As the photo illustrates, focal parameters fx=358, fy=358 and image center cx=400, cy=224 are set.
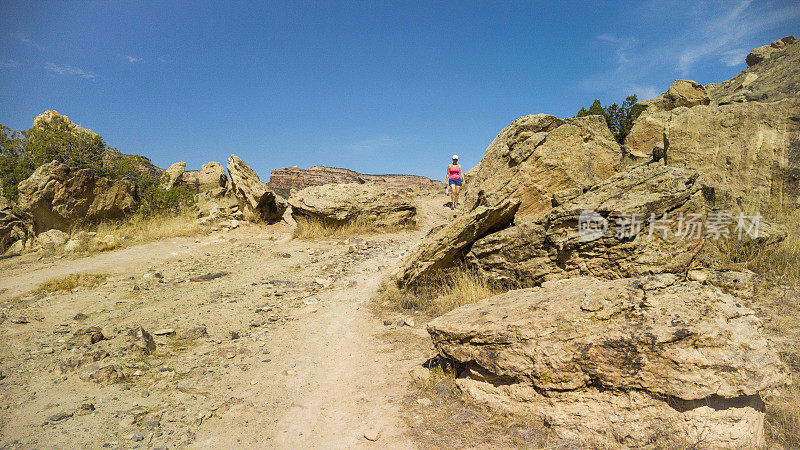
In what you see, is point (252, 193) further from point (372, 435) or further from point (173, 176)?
point (372, 435)

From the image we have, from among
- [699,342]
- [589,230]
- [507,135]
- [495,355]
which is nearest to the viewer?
[699,342]

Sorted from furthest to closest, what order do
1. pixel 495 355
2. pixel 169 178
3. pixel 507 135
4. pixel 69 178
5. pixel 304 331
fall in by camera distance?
pixel 169 178 < pixel 507 135 < pixel 69 178 < pixel 304 331 < pixel 495 355

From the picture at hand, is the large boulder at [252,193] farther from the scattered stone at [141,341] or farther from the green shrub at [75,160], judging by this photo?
the scattered stone at [141,341]

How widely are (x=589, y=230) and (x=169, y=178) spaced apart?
17.9 m

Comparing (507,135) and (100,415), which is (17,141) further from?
(507,135)

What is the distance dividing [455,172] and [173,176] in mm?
13335

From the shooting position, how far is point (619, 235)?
18.1ft

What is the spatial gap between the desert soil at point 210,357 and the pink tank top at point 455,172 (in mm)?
6507

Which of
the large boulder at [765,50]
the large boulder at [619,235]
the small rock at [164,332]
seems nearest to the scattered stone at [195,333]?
the small rock at [164,332]

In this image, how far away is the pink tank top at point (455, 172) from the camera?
49.2 ft

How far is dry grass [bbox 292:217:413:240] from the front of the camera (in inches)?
505

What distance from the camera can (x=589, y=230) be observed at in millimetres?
5836

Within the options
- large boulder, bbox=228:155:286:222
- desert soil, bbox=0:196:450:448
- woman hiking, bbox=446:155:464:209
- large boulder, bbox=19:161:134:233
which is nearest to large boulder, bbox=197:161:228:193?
large boulder, bbox=228:155:286:222

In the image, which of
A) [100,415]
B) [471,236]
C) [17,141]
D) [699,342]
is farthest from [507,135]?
[17,141]
